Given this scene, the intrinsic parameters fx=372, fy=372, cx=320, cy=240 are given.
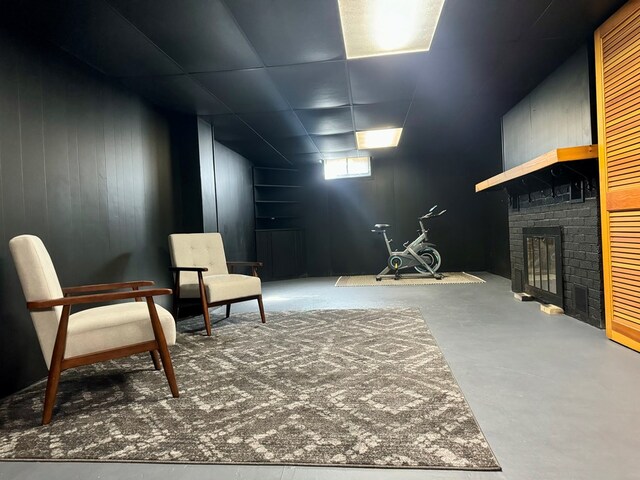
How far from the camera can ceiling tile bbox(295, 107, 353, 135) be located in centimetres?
434

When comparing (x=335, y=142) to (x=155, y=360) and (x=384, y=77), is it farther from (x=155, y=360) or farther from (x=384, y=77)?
(x=155, y=360)

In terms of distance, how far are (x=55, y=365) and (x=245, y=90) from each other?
2.85 meters

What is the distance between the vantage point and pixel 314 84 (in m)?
3.54

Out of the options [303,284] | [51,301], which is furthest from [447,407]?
[303,284]

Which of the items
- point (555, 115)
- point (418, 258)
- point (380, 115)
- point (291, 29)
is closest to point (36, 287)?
point (291, 29)

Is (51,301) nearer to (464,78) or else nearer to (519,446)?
(519,446)

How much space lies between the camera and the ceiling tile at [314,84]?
3199 millimetres

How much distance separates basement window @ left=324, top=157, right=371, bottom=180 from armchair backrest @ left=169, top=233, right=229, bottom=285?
13.4 feet

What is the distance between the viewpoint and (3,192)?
209 cm

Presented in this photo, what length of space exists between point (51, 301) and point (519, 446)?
6.64 feet

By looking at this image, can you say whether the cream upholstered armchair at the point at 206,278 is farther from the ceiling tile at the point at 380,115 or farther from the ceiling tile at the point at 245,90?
the ceiling tile at the point at 380,115

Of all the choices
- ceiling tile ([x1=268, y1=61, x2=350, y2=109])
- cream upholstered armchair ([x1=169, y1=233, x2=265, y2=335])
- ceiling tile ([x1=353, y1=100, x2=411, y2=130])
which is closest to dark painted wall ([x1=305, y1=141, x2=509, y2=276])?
ceiling tile ([x1=353, y1=100, x2=411, y2=130])

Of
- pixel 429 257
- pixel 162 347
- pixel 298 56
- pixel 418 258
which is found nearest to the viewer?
pixel 162 347

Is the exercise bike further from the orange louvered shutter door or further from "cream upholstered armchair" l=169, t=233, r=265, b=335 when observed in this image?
the orange louvered shutter door
